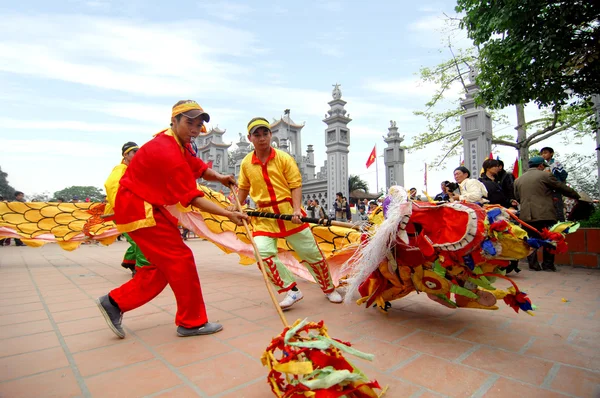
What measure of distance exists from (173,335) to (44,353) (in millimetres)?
772

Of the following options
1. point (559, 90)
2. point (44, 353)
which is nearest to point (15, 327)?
point (44, 353)

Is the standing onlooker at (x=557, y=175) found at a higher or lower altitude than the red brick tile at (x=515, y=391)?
higher

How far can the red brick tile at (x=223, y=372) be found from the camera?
5.68 ft

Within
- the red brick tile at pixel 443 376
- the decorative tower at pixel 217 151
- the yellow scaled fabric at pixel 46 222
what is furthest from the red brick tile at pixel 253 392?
the decorative tower at pixel 217 151

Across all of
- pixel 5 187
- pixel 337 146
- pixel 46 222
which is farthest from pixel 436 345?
pixel 5 187

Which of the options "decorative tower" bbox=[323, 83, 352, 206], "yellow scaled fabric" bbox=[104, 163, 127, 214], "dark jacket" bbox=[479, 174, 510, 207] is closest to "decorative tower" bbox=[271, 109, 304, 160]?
"decorative tower" bbox=[323, 83, 352, 206]

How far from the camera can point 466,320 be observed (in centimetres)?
271

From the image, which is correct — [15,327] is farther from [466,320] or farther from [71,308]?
[466,320]

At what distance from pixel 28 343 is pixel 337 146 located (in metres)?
12.8

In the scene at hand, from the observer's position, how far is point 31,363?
80.5 inches

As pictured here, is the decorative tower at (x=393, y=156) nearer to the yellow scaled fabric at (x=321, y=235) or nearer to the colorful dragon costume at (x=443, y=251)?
the yellow scaled fabric at (x=321, y=235)

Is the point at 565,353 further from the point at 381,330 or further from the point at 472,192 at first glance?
the point at 472,192

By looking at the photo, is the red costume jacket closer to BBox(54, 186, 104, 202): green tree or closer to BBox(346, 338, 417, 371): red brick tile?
BBox(346, 338, 417, 371): red brick tile

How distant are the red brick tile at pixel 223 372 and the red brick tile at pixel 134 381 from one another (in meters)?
0.11
